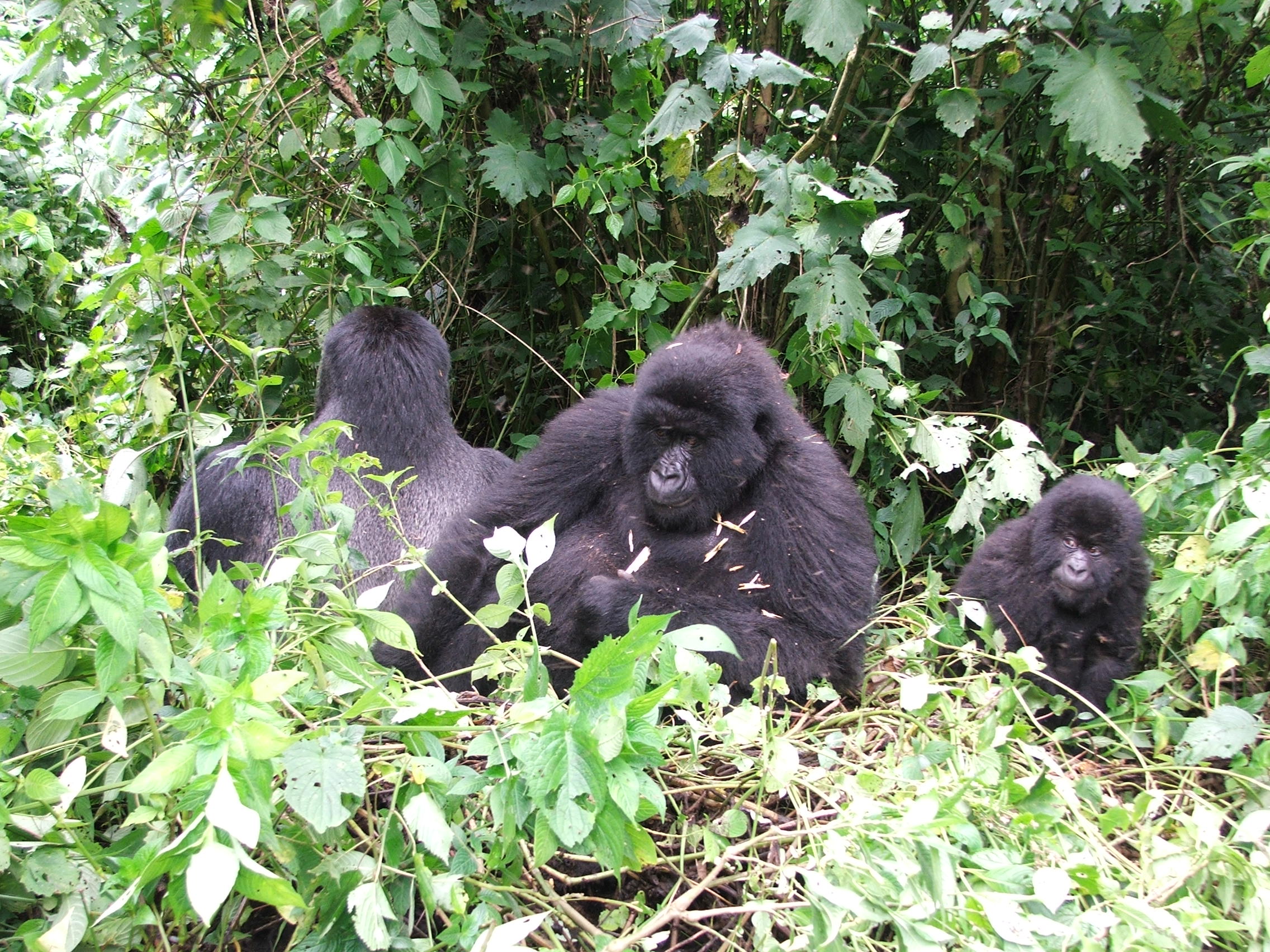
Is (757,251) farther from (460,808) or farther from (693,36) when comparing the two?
(460,808)

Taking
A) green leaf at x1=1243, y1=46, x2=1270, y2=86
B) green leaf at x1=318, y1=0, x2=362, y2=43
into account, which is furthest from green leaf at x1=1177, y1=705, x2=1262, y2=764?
green leaf at x1=318, y1=0, x2=362, y2=43

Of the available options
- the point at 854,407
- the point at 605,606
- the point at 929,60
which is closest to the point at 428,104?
the point at 929,60

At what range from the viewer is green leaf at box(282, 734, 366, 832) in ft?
4.75

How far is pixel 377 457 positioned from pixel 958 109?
2.29m

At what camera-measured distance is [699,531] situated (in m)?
2.95

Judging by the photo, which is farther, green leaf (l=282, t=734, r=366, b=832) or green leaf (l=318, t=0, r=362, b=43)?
green leaf (l=318, t=0, r=362, b=43)

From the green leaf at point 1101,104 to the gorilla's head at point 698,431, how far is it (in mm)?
1427

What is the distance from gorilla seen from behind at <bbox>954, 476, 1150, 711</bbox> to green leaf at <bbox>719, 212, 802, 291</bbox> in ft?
3.55

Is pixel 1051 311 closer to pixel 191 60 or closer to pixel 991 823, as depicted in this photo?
pixel 991 823

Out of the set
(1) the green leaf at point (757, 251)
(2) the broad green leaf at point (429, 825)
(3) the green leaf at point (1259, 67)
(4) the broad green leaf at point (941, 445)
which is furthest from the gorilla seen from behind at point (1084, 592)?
(2) the broad green leaf at point (429, 825)

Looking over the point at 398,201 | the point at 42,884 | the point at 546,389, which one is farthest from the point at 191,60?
the point at 42,884

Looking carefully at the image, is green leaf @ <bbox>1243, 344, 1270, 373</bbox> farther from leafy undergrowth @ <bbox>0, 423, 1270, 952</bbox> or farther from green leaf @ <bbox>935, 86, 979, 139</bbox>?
leafy undergrowth @ <bbox>0, 423, 1270, 952</bbox>

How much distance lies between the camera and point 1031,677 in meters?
2.92

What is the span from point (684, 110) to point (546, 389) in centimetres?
153
